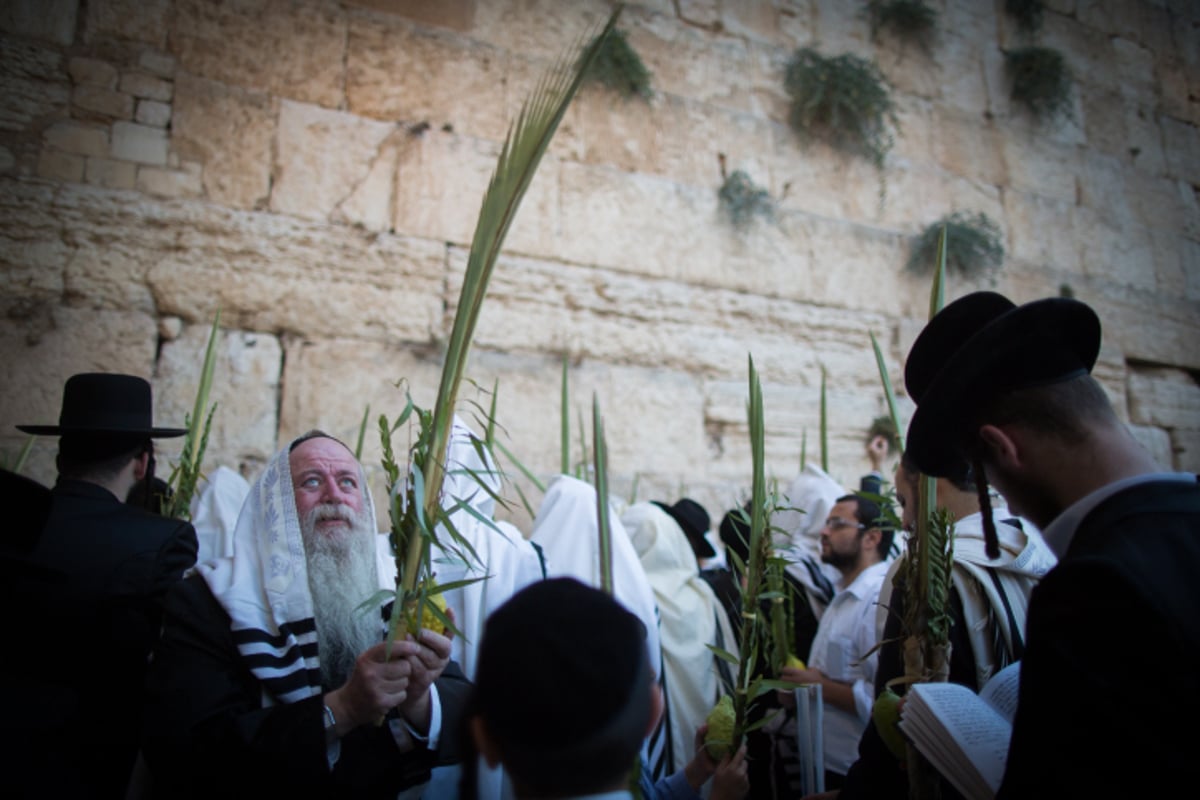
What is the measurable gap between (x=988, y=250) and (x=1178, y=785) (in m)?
6.00

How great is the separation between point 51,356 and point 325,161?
1.72m

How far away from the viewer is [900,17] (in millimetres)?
6379

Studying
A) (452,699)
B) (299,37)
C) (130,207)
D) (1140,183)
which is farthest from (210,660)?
(1140,183)

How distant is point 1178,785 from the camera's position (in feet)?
2.94

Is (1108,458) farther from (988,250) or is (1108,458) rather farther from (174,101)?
(988,250)

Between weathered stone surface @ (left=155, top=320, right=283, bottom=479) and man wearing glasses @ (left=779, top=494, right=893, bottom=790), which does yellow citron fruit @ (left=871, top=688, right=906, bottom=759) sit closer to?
man wearing glasses @ (left=779, top=494, right=893, bottom=790)

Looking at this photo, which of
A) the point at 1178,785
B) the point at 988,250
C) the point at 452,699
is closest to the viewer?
the point at 1178,785

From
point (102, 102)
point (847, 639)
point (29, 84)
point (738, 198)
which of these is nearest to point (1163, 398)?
point (738, 198)

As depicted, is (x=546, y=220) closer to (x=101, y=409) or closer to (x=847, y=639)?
(x=101, y=409)

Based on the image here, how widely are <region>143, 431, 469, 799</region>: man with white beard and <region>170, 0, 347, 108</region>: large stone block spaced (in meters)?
3.13

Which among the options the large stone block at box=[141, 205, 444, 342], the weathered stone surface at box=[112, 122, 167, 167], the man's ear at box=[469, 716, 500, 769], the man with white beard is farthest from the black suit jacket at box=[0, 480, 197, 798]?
the weathered stone surface at box=[112, 122, 167, 167]

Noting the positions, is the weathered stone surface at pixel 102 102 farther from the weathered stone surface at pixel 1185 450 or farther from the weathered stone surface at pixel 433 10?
the weathered stone surface at pixel 1185 450

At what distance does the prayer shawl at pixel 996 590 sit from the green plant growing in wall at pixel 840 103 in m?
4.68

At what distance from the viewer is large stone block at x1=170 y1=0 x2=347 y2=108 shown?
427cm
